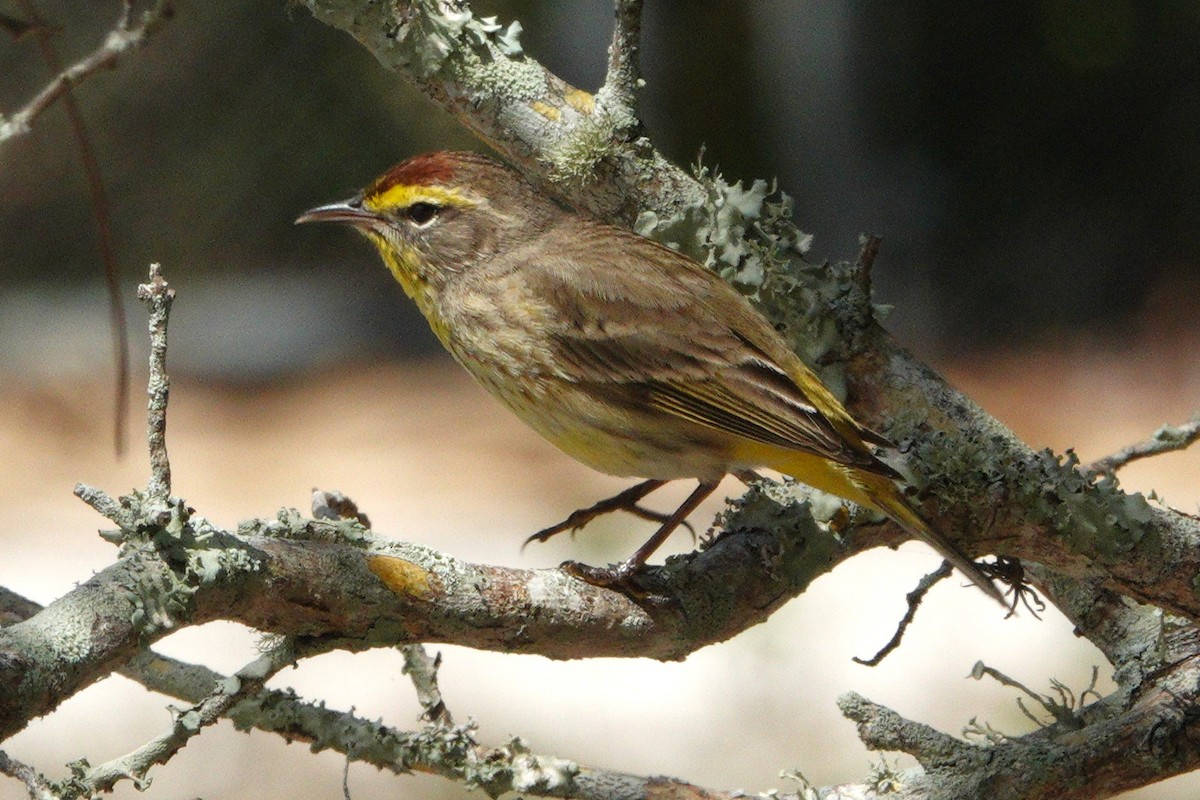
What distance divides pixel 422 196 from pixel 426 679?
5.44ft

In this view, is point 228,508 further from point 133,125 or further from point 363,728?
point 363,728

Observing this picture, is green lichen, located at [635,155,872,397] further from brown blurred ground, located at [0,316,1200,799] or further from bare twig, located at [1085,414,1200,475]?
brown blurred ground, located at [0,316,1200,799]

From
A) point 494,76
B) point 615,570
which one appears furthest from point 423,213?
point 615,570

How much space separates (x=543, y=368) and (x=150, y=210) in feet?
25.4

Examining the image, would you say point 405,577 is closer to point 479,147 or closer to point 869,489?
point 869,489

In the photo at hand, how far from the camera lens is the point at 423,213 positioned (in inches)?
170

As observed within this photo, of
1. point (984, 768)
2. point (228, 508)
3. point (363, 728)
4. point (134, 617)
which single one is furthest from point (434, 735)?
point (228, 508)

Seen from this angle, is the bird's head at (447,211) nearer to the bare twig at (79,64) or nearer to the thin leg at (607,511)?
the thin leg at (607,511)

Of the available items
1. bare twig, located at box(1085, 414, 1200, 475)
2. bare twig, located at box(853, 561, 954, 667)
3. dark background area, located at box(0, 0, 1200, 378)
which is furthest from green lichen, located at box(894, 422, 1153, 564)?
dark background area, located at box(0, 0, 1200, 378)

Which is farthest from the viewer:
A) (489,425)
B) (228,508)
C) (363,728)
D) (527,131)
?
(489,425)

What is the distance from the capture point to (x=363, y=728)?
2.81 metres

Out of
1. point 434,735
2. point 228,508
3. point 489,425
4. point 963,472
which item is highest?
point 489,425

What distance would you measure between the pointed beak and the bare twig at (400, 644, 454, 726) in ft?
4.94

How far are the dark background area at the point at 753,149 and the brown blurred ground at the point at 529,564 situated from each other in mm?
811
